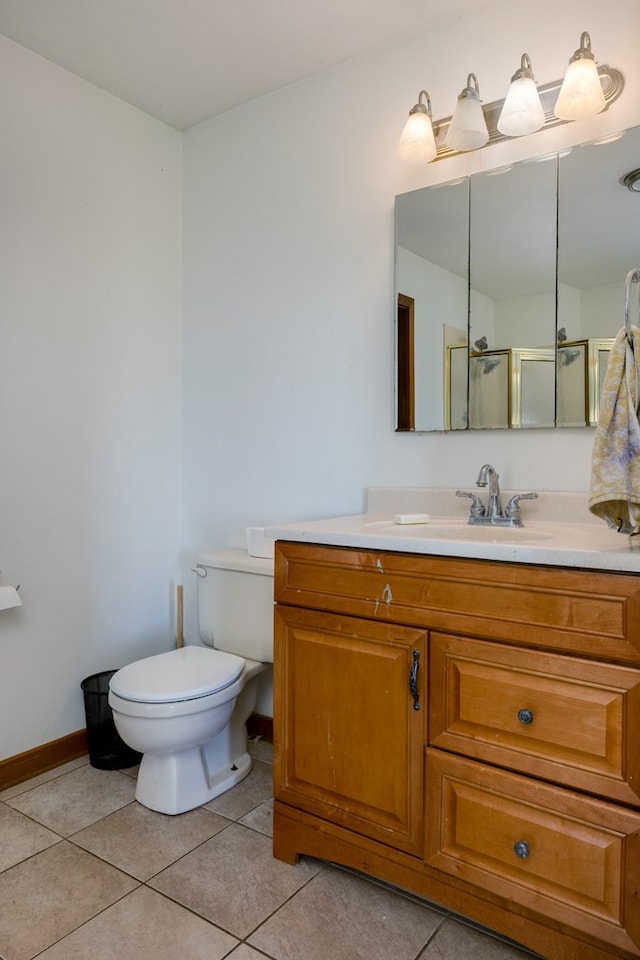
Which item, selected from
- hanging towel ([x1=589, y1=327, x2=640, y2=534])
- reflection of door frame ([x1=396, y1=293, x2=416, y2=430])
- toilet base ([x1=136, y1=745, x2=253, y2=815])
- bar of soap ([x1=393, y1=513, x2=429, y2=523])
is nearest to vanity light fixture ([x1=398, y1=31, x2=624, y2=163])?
reflection of door frame ([x1=396, y1=293, x2=416, y2=430])

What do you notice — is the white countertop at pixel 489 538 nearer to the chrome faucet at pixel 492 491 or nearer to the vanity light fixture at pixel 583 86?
the chrome faucet at pixel 492 491

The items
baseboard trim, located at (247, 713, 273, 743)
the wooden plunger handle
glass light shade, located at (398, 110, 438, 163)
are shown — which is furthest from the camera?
the wooden plunger handle

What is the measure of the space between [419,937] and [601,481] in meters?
1.06

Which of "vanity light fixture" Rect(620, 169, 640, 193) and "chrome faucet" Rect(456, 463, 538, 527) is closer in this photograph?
"vanity light fixture" Rect(620, 169, 640, 193)

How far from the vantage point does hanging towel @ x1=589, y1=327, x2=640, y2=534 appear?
3.77ft

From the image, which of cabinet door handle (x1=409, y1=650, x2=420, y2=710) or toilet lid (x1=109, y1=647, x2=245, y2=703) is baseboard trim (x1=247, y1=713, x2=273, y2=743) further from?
cabinet door handle (x1=409, y1=650, x2=420, y2=710)

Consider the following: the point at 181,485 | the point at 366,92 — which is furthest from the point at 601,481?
the point at 181,485

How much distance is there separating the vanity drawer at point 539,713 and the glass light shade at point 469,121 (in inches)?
53.7

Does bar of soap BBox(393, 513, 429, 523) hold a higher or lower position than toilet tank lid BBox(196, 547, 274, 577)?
higher

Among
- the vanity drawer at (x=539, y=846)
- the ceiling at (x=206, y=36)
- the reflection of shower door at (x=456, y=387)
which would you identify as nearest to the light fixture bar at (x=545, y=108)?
the ceiling at (x=206, y=36)

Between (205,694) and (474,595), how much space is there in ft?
2.91

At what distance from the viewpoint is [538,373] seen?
1735mm

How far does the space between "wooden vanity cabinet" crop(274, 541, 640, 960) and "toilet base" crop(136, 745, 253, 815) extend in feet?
1.18

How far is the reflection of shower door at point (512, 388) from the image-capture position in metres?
1.73
